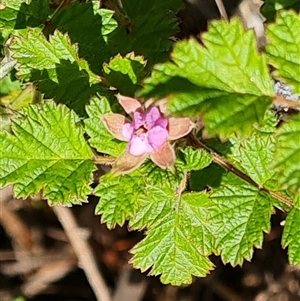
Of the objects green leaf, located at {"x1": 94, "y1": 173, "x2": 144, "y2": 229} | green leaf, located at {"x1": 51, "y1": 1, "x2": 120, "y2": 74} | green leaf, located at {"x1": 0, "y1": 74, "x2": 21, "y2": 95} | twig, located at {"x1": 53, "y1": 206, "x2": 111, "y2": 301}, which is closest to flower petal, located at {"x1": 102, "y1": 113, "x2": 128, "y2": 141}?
green leaf, located at {"x1": 94, "y1": 173, "x2": 144, "y2": 229}

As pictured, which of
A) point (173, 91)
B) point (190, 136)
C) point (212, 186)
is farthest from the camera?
point (212, 186)

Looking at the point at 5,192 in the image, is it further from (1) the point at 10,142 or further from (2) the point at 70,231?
(1) the point at 10,142

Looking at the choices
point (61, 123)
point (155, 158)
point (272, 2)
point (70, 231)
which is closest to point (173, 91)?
point (155, 158)

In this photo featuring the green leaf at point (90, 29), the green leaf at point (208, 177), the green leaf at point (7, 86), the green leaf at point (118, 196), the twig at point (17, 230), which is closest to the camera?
the green leaf at point (118, 196)

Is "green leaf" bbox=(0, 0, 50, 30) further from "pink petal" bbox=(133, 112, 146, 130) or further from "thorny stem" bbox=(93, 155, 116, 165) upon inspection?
"pink petal" bbox=(133, 112, 146, 130)

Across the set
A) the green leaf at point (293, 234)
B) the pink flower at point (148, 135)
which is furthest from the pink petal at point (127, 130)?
the green leaf at point (293, 234)

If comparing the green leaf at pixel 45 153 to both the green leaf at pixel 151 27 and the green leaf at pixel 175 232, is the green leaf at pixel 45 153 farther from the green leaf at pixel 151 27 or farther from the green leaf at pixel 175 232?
the green leaf at pixel 151 27

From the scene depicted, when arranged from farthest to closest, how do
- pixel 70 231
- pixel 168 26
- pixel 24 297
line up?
1. pixel 24 297
2. pixel 70 231
3. pixel 168 26
